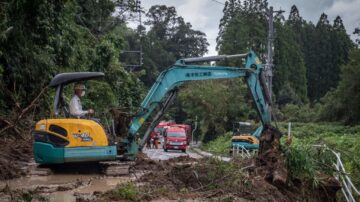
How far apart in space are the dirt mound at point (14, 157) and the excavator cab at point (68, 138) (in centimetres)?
68

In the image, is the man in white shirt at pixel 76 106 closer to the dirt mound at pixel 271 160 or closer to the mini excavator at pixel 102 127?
the mini excavator at pixel 102 127

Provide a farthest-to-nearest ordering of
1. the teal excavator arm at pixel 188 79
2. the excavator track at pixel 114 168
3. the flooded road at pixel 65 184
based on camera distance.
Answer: the teal excavator arm at pixel 188 79 < the excavator track at pixel 114 168 < the flooded road at pixel 65 184

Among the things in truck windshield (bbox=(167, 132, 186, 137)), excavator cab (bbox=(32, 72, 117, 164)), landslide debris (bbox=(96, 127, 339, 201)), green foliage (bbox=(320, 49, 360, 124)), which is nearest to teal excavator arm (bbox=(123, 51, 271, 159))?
landslide debris (bbox=(96, 127, 339, 201))

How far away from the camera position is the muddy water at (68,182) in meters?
9.96

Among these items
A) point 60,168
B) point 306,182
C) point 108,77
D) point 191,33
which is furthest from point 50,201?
point 191,33

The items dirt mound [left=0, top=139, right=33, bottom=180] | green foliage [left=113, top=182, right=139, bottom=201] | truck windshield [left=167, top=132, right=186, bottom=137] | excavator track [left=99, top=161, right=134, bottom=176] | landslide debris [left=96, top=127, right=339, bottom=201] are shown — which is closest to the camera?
→ green foliage [left=113, top=182, right=139, bottom=201]

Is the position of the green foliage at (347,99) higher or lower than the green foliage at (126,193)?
higher

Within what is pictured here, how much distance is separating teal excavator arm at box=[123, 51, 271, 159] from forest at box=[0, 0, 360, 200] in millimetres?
550

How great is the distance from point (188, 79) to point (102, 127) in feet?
11.8

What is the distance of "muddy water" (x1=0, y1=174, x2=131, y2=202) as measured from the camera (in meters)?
9.96

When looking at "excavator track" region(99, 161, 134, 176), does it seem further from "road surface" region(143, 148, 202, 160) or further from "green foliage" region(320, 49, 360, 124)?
"green foliage" region(320, 49, 360, 124)

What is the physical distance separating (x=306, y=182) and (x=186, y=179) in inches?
110

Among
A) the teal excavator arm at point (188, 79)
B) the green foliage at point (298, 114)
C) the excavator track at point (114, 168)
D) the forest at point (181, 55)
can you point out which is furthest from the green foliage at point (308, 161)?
the green foliage at point (298, 114)

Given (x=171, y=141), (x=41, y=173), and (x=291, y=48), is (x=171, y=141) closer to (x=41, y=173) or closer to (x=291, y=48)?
(x=41, y=173)
